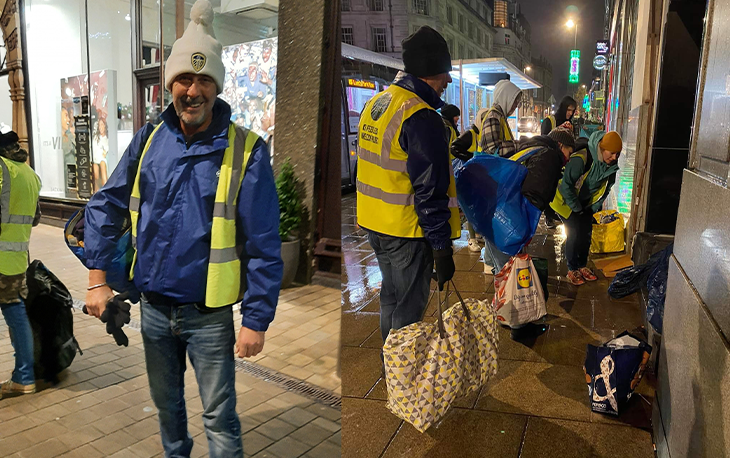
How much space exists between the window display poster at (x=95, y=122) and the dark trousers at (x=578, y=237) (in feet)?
15.9

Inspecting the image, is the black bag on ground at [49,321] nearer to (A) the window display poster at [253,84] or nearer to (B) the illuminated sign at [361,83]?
(A) the window display poster at [253,84]

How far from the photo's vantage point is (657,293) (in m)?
3.45

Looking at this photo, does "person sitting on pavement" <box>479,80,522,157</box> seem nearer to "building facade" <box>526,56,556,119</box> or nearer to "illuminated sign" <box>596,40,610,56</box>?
"illuminated sign" <box>596,40,610,56</box>

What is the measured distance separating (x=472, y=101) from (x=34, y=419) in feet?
39.3

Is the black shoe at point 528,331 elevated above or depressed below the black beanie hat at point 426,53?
below

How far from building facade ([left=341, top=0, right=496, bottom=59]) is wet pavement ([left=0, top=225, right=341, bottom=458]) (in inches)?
332

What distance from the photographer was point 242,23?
193 centimetres

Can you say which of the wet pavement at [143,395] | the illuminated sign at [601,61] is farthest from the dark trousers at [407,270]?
the illuminated sign at [601,61]

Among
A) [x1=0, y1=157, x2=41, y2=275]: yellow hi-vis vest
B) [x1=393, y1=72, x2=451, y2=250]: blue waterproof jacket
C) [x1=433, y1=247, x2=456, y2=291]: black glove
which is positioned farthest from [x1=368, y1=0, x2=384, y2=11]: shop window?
[x1=0, y1=157, x2=41, y2=275]: yellow hi-vis vest

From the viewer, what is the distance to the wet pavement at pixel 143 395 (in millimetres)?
1969

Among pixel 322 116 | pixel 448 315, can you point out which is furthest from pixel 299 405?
pixel 322 116

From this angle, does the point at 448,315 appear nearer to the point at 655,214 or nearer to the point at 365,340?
the point at 365,340

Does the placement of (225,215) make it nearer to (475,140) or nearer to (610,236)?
(475,140)

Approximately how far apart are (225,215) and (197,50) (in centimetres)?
52
